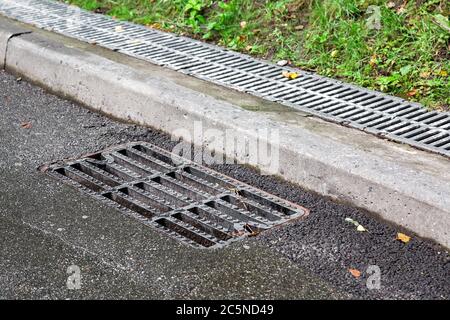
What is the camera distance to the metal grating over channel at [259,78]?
4672 mm

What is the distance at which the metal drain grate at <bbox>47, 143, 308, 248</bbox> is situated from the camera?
154 inches

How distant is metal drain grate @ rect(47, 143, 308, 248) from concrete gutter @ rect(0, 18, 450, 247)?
0.22 metres

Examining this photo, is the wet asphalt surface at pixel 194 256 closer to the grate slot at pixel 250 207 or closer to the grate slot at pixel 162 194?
the grate slot at pixel 250 207

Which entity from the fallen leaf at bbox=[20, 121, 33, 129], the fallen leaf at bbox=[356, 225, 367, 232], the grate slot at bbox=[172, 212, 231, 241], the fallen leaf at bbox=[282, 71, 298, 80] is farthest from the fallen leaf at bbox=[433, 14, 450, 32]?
the fallen leaf at bbox=[20, 121, 33, 129]

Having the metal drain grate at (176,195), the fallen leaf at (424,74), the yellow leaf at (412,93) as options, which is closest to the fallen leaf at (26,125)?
the metal drain grate at (176,195)

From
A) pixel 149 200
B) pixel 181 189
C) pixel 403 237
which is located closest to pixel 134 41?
pixel 181 189

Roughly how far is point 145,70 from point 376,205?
2.14 metres

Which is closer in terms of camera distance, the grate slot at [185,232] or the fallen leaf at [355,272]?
the fallen leaf at [355,272]

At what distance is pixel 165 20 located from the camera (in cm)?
674

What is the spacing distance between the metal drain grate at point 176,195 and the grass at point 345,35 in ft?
4.49

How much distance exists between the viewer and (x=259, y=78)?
5484 millimetres

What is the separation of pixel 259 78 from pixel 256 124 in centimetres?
100

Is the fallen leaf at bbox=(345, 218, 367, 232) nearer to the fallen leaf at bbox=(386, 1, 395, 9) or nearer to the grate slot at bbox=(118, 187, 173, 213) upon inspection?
the grate slot at bbox=(118, 187, 173, 213)
